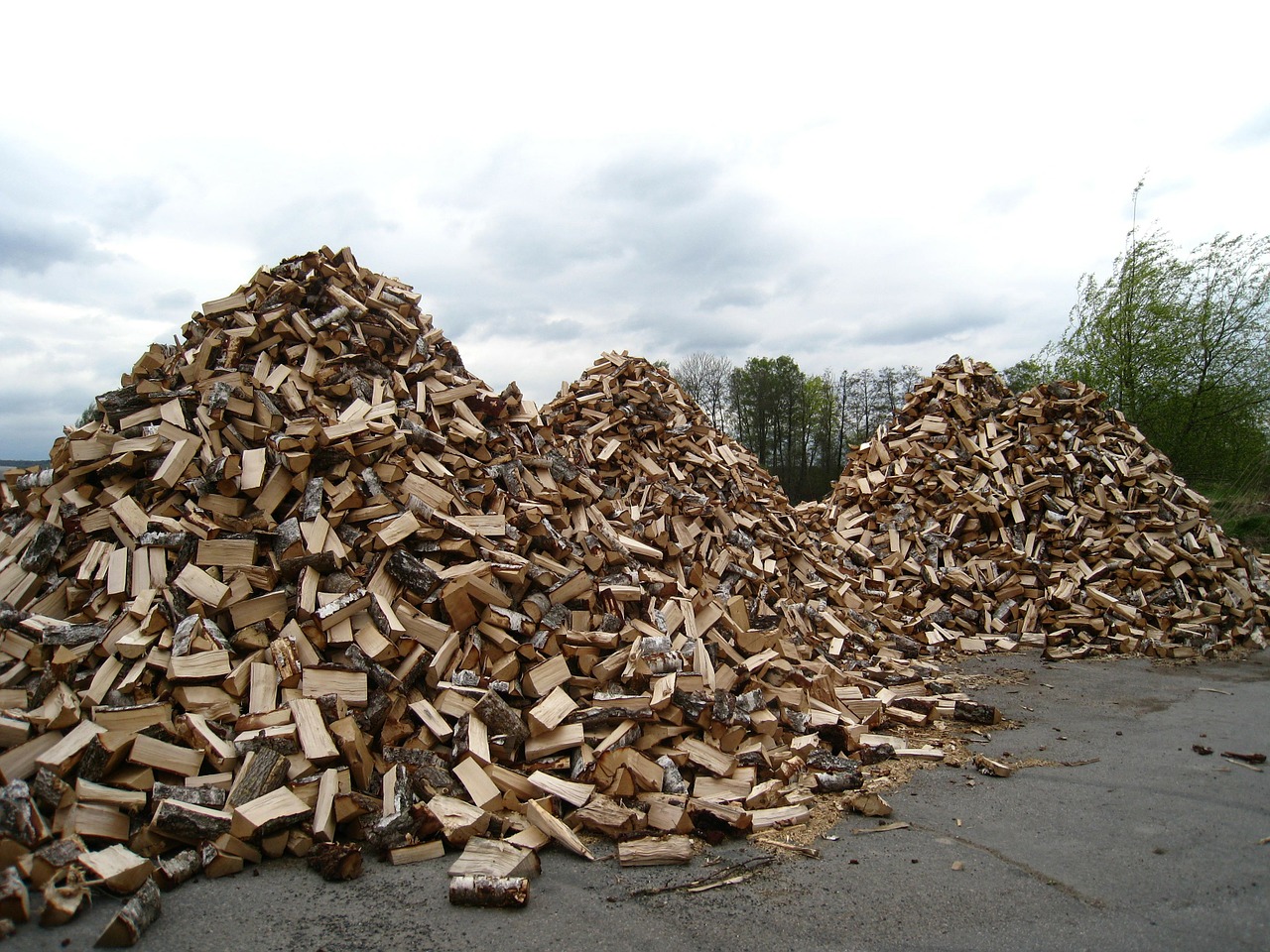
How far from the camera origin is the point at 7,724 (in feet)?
9.62

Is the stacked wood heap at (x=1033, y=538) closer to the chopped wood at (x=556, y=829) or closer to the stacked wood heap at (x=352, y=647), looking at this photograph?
the stacked wood heap at (x=352, y=647)

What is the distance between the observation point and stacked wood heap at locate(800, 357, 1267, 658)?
8570 mm

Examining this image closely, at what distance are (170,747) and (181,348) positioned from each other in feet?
11.0

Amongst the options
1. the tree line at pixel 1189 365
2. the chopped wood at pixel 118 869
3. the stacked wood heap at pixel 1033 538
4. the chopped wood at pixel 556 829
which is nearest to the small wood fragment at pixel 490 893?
the chopped wood at pixel 556 829

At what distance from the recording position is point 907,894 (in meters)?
2.90

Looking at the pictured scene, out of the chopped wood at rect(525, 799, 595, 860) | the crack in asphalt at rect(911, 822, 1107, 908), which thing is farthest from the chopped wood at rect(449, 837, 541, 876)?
the crack in asphalt at rect(911, 822, 1107, 908)

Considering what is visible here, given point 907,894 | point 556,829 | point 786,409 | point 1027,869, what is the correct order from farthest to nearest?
point 786,409 → point 556,829 → point 1027,869 → point 907,894

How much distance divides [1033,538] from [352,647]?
9.01 metres

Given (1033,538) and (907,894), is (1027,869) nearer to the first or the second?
(907,894)

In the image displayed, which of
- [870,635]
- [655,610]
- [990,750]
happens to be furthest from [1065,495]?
[655,610]

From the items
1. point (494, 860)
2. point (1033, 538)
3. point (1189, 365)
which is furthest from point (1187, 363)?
point (494, 860)

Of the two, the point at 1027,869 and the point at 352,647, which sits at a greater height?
the point at 352,647

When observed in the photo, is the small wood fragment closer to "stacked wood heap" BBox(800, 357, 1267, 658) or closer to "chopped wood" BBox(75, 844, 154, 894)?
"chopped wood" BBox(75, 844, 154, 894)

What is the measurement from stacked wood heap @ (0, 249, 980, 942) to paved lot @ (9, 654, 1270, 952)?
0.53 ft
